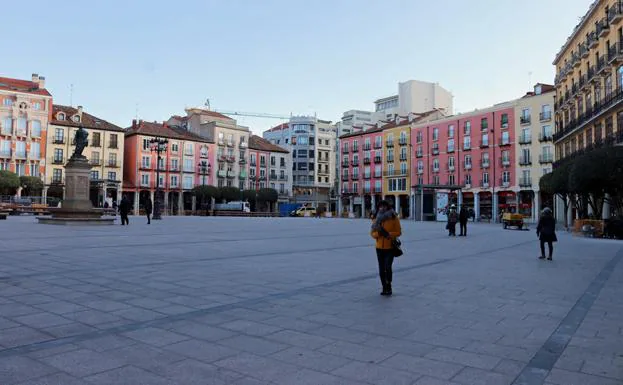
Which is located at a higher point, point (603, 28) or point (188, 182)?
point (603, 28)

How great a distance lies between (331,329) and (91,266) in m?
6.17

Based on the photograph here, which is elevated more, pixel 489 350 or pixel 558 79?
pixel 558 79

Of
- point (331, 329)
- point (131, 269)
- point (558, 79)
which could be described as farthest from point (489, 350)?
point (558, 79)

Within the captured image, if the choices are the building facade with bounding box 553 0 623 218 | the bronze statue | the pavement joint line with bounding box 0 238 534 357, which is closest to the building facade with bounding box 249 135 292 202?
the building facade with bounding box 553 0 623 218

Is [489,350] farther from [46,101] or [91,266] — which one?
[46,101]

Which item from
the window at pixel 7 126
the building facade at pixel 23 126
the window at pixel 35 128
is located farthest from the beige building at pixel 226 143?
the window at pixel 7 126

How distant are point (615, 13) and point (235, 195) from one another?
5368 cm

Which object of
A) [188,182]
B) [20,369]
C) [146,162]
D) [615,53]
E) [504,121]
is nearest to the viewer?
[20,369]

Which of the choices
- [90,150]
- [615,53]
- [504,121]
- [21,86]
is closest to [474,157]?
[504,121]

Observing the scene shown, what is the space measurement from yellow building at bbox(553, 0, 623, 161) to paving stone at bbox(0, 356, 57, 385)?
37024mm

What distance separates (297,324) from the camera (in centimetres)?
549

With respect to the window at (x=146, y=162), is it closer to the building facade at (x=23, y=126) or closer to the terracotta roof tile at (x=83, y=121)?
the terracotta roof tile at (x=83, y=121)

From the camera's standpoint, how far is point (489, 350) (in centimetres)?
466

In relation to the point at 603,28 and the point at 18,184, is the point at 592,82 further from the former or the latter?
the point at 18,184
